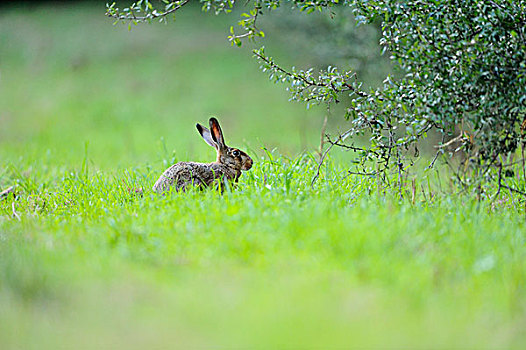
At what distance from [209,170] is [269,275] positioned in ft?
9.09

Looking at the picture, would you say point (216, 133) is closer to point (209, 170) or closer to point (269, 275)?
point (209, 170)

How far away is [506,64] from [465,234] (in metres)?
1.80

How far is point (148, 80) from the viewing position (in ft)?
66.6

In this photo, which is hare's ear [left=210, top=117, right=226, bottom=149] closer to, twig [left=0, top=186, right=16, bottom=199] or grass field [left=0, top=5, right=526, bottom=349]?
grass field [left=0, top=5, right=526, bottom=349]

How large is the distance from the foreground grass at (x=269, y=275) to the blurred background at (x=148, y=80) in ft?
12.9

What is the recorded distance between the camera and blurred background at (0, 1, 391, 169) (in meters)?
13.1

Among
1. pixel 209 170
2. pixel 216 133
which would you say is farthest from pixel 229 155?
pixel 209 170

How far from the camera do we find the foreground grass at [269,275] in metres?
3.50

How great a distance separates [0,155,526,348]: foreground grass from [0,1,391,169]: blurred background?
12.9ft

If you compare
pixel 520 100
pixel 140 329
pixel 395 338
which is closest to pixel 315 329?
pixel 395 338

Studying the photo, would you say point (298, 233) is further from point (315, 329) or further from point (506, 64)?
point (506, 64)

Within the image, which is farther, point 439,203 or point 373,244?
point 439,203

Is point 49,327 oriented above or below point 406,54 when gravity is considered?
below

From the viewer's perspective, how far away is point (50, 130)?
589 inches
